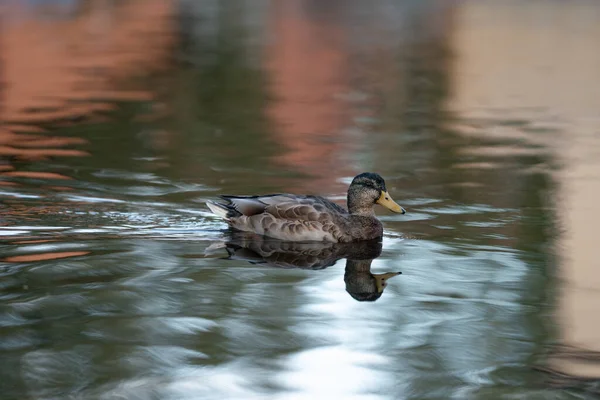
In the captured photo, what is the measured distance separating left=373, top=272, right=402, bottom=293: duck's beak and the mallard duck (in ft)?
3.55

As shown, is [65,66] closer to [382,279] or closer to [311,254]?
[311,254]

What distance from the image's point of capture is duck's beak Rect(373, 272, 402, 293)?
8531 millimetres

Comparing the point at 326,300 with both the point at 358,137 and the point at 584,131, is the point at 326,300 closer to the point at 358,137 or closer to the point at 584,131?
the point at 358,137

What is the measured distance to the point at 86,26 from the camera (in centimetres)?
3666

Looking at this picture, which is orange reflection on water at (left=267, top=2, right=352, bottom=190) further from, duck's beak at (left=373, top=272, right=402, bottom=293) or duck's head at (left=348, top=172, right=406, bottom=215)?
duck's beak at (left=373, top=272, right=402, bottom=293)

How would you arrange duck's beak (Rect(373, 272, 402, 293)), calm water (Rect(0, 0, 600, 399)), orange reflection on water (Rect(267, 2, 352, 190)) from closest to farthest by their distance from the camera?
calm water (Rect(0, 0, 600, 399))
duck's beak (Rect(373, 272, 402, 293))
orange reflection on water (Rect(267, 2, 352, 190))

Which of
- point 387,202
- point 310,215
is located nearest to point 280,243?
point 310,215

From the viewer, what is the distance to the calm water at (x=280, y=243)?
6672 mm

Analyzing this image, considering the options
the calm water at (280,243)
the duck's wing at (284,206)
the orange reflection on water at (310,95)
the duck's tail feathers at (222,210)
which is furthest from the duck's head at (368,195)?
the orange reflection on water at (310,95)

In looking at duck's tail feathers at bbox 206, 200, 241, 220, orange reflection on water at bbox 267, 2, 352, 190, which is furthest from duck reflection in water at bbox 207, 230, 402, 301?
orange reflection on water at bbox 267, 2, 352, 190

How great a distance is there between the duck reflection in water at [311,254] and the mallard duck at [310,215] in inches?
2.9

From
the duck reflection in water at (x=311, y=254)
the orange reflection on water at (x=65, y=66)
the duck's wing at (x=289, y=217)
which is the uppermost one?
the orange reflection on water at (x=65, y=66)

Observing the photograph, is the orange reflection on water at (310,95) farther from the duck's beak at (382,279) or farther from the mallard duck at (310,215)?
the duck's beak at (382,279)

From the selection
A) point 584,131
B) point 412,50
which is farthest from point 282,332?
point 412,50
